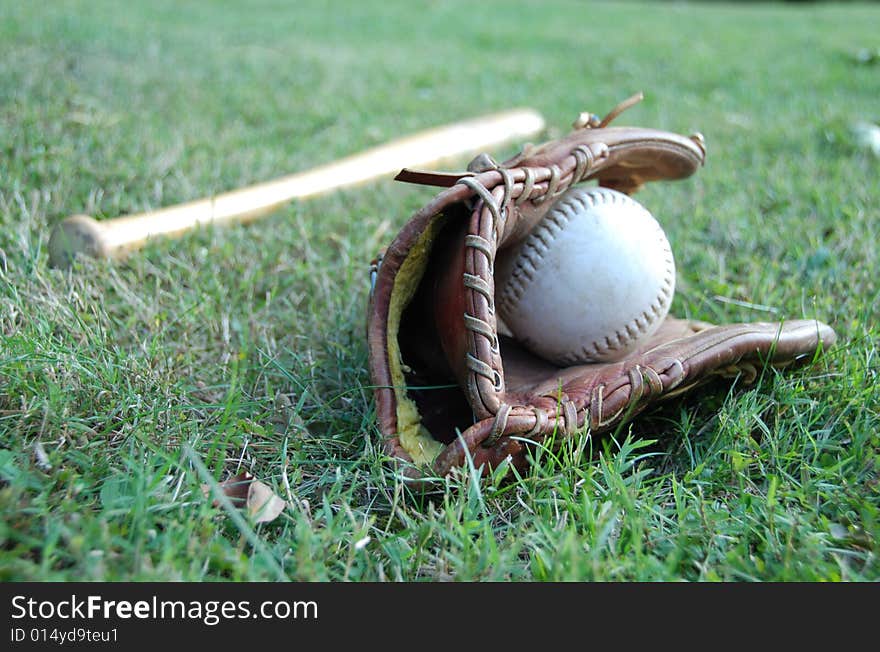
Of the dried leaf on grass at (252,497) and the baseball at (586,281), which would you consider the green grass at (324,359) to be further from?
the baseball at (586,281)

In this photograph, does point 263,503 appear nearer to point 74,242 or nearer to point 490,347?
point 490,347

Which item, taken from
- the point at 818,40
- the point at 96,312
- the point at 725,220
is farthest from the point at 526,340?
the point at 818,40

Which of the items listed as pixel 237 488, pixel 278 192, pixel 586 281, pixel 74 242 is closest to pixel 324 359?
pixel 237 488

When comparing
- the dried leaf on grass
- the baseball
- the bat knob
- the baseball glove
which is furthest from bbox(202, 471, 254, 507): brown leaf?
the bat knob

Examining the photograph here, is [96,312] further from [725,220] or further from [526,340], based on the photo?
[725,220]

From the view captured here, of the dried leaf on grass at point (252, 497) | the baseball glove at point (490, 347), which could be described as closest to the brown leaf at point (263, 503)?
the dried leaf on grass at point (252, 497)
